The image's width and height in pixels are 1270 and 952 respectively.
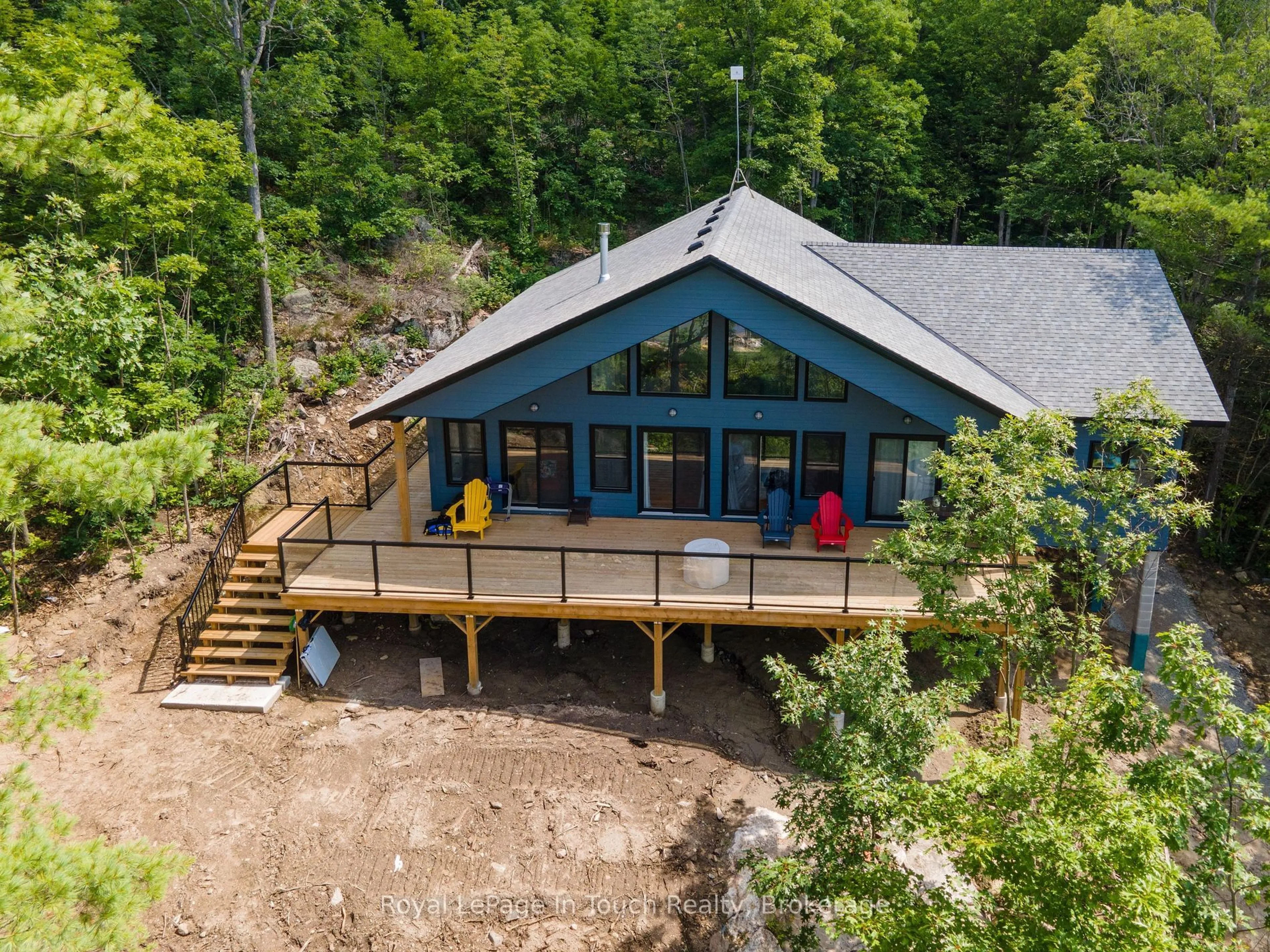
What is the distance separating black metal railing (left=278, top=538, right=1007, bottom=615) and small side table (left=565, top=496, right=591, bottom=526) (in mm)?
910

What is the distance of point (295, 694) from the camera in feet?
44.2

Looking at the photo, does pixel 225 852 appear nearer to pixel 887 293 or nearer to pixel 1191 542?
pixel 887 293

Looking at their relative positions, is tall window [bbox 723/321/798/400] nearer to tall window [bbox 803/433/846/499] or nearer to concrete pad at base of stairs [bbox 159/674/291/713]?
tall window [bbox 803/433/846/499]

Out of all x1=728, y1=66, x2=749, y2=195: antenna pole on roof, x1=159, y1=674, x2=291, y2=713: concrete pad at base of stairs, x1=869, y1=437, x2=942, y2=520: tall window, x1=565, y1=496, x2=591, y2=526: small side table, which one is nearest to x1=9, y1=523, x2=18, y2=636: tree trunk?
x1=159, y1=674, x2=291, y2=713: concrete pad at base of stairs

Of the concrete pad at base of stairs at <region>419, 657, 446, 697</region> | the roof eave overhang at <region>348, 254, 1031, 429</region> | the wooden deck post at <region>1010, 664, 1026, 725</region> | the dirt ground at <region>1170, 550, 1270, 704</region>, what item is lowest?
the dirt ground at <region>1170, 550, 1270, 704</region>

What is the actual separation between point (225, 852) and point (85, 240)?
36.6 feet

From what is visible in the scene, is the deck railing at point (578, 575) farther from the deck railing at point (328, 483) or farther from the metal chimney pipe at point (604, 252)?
the metal chimney pipe at point (604, 252)

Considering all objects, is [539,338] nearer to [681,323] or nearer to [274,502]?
[681,323]

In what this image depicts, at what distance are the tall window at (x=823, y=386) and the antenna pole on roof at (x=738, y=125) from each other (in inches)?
307

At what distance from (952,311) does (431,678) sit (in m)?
11.2

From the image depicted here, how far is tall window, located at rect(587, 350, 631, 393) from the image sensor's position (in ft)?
48.0

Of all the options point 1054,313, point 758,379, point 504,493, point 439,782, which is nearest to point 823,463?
point 758,379

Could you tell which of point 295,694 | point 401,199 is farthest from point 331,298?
point 295,694

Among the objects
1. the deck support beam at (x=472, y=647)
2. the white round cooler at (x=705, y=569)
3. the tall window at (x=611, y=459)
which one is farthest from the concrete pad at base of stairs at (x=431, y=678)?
the white round cooler at (x=705, y=569)
